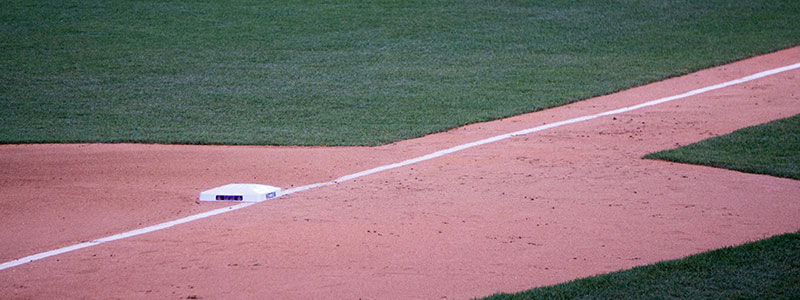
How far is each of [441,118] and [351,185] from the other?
10.7 ft

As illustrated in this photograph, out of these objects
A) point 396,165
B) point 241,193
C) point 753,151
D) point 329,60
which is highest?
point 329,60

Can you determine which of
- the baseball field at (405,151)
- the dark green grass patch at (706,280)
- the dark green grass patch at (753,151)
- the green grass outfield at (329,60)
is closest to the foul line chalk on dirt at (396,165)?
the baseball field at (405,151)

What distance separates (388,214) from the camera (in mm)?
6598

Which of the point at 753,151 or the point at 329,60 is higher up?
the point at 329,60

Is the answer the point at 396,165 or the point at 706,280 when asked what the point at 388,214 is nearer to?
the point at 396,165

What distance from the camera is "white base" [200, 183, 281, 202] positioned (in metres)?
7.05

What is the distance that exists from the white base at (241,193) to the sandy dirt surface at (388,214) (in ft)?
0.48

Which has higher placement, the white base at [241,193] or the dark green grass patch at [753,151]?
the white base at [241,193]

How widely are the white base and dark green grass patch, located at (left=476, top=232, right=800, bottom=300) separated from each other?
119 inches

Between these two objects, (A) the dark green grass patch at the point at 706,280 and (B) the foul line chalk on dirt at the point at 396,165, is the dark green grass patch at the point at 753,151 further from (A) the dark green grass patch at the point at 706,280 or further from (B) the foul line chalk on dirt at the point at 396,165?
(A) the dark green grass patch at the point at 706,280

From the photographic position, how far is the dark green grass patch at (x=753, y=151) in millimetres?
7668

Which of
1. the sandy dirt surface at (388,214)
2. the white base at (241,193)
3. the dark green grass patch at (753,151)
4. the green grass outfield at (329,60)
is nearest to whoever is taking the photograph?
the sandy dirt surface at (388,214)

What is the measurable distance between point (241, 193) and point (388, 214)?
1.47m

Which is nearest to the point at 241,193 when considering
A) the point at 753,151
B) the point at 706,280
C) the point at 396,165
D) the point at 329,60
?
the point at 396,165
